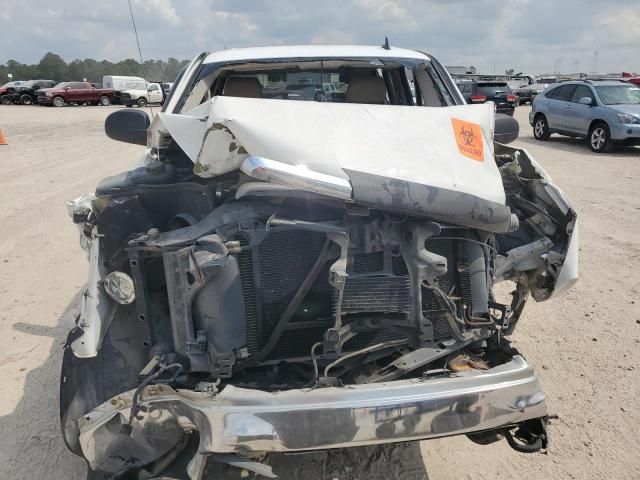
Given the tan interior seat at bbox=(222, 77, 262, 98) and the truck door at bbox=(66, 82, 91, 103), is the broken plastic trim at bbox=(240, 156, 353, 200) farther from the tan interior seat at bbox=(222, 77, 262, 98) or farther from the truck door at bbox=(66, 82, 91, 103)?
the truck door at bbox=(66, 82, 91, 103)

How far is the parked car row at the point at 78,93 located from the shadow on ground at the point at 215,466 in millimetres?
29281

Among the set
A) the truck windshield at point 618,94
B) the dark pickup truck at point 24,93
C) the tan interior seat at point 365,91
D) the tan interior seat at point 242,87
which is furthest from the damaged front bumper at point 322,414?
the dark pickup truck at point 24,93

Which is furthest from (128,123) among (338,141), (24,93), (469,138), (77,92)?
(24,93)

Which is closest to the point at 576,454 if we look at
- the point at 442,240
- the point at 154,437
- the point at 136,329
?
the point at 442,240

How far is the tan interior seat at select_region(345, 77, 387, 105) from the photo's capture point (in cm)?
408

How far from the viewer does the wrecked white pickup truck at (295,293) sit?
1902 millimetres

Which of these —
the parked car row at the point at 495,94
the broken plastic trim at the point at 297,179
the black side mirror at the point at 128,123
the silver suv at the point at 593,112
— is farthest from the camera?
the parked car row at the point at 495,94

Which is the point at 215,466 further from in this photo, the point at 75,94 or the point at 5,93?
the point at 5,93

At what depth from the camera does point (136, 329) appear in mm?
2482

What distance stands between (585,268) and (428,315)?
330 centimetres

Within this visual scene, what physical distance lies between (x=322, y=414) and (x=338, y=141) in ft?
3.59

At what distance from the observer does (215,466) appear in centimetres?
240

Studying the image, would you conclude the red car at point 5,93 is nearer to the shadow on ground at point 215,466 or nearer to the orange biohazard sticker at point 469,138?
the shadow on ground at point 215,466

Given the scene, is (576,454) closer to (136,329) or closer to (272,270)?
(272,270)
